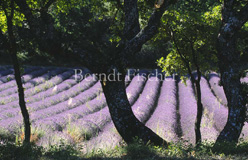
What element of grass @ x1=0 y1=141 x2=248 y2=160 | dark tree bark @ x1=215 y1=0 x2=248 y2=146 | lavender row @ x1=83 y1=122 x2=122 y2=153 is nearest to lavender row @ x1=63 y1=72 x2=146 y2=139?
lavender row @ x1=83 y1=122 x2=122 y2=153

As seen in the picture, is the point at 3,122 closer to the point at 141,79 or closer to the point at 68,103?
the point at 68,103

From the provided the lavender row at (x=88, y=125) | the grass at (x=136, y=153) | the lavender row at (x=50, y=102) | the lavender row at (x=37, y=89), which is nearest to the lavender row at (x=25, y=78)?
the lavender row at (x=37, y=89)

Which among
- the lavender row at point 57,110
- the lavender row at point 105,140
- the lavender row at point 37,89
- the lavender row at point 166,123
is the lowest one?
the lavender row at point 105,140

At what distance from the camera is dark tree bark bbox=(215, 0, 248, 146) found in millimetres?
4586

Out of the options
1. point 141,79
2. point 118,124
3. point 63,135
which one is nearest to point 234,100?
point 118,124

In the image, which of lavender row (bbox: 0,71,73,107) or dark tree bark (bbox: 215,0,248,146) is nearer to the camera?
dark tree bark (bbox: 215,0,248,146)

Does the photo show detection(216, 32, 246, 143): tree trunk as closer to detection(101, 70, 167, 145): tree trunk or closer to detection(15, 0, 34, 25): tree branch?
detection(101, 70, 167, 145): tree trunk

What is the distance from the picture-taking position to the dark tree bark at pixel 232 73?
4586 millimetres

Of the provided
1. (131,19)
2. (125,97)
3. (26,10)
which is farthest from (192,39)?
(26,10)

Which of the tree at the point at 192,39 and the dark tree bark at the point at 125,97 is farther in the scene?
the tree at the point at 192,39

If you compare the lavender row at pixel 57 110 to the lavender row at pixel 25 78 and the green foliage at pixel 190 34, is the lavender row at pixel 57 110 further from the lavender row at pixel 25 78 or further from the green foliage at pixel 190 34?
A: the green foliage at pixel 190 34

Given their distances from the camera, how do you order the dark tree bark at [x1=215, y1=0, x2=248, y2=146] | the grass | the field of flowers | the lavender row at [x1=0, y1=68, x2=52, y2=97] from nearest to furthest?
the grass, the dark tree bark at [x1=215, y1=0, x2=248, y2=146], the field of flowers, the lavender row at [x1=0, y1=68, x2=52, y2=97]

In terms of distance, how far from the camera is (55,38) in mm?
4645

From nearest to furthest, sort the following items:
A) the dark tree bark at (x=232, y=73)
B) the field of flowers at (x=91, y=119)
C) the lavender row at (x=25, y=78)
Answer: the dark tree bark at (x=232, y=73) → the field of flowers at (x=91, y=119) → the lavender row at (x=25, y=78)
